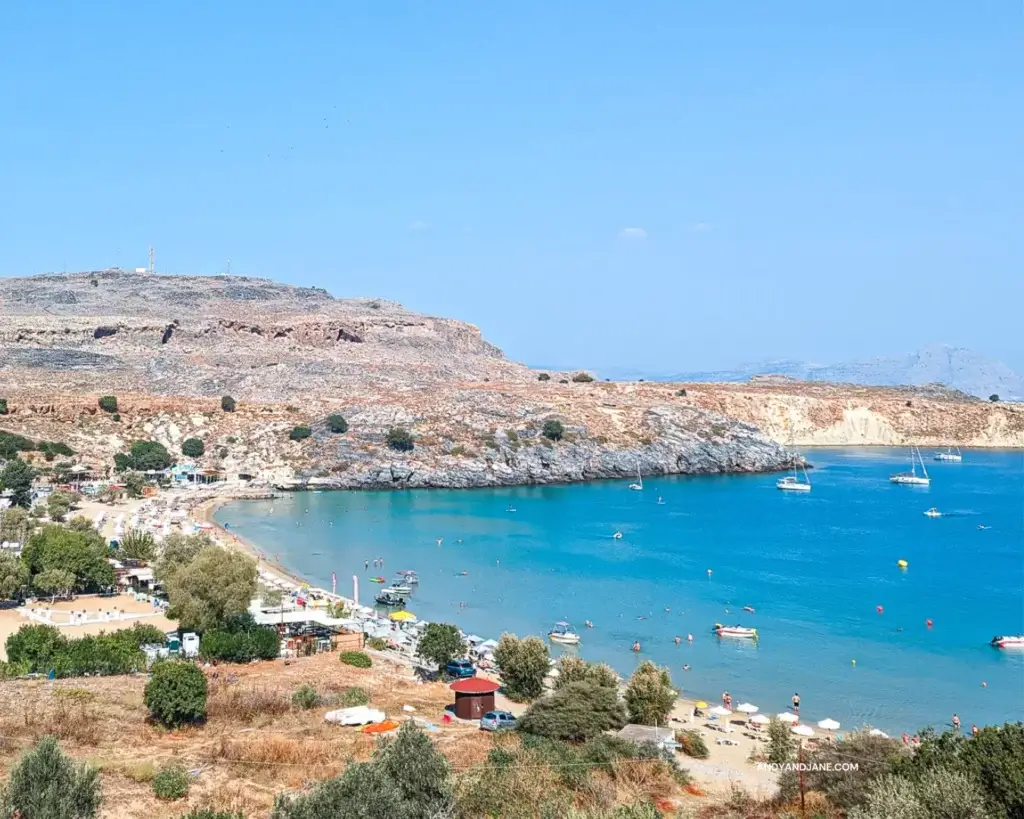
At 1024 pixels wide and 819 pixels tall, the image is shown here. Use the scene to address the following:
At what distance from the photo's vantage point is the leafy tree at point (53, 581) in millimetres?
37125

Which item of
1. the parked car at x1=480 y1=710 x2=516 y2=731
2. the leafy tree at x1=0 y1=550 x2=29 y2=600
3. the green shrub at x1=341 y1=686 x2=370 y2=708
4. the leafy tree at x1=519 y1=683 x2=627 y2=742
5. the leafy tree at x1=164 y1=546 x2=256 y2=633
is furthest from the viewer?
the leafy tree at x1=0 y1=550 x2=29 y2=600

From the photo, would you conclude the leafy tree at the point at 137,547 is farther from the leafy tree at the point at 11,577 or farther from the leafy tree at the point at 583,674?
the leafy tree at the point at 583,674

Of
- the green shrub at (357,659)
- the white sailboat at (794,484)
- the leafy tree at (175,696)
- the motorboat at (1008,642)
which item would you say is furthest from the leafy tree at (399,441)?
the leafy tree at (175,696)

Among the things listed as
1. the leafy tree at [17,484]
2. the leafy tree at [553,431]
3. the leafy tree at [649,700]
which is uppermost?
the leafy tree at [553,431]

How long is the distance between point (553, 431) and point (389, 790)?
7994 cm

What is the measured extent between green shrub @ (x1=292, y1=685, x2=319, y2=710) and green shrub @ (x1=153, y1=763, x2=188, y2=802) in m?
6.09

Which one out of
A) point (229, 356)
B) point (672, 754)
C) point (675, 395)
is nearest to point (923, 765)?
point (672, 754)

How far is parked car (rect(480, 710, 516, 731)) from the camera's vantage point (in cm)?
2260

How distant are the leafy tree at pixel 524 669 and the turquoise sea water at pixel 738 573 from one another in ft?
21.4

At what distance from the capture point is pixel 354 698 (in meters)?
23.7

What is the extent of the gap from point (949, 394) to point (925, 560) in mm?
110460

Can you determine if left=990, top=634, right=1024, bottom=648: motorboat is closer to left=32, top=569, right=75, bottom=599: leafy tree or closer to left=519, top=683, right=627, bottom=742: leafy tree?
left=519, top=683, right=627, bottom=742: leafy tree

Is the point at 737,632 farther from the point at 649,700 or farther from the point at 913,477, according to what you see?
the point at 913,477

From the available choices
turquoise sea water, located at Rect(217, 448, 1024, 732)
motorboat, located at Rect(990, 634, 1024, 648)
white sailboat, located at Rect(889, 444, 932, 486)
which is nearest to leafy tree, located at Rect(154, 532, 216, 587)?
turquoise sea water, located at Rect(217, 448, 1024, 732)
